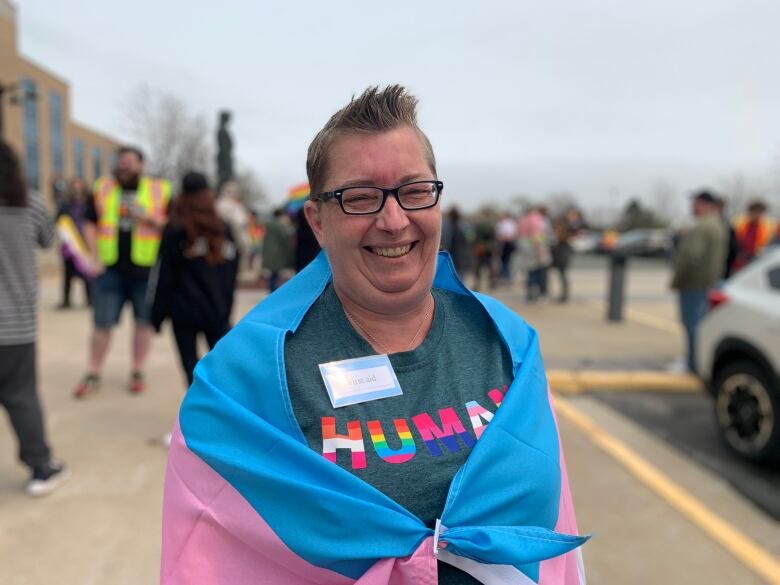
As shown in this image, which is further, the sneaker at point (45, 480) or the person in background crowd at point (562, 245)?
the person in background crowd at point (562, 245)

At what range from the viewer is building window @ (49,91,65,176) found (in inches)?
1934

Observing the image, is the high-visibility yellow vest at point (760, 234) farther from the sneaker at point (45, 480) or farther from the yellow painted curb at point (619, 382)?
the sneaker at point (45, 480)

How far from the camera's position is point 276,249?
29.0ft

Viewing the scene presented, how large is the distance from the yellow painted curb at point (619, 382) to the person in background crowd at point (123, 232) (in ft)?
13.0

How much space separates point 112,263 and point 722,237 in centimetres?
596

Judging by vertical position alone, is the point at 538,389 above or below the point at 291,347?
below

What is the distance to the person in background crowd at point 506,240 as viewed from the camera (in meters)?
13.4

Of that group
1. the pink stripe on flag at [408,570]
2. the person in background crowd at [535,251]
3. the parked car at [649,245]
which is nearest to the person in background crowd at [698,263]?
the person in background crowd at [535,251]

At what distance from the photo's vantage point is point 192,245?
3.69m

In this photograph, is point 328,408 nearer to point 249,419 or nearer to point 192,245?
point 249,419

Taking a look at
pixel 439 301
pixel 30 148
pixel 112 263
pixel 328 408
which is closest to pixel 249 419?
pixel 328 408

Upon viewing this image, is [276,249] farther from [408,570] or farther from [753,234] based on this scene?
[408,570]

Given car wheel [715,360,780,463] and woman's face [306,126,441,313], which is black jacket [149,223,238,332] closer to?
woman's face [306,126,441,313]

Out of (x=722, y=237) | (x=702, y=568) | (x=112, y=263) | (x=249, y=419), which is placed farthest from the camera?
(x=722, y=237)
